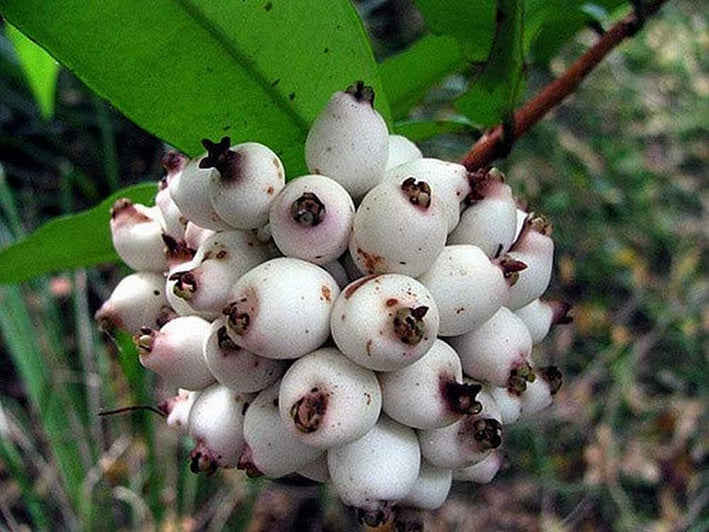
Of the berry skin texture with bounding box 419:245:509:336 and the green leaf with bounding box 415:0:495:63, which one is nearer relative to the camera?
the berry skin texture with bounding box 419:245:509:336

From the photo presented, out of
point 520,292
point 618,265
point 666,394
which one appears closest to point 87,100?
point 618,265

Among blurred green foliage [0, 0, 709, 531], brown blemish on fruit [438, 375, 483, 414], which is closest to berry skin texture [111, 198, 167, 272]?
brown blemish on fruit [438, 375, 483, 414]

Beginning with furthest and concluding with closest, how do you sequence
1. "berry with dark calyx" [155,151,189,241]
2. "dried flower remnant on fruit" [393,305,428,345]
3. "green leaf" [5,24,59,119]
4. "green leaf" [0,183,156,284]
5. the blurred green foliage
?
the blurred green foliage
"green leaf" [5,24,59,119]
"green leaf" [0,183,156,284]
"berry with dark calyx" [155,151,189,241]
"dried flower remnant on fruit" [393,305,428,345]

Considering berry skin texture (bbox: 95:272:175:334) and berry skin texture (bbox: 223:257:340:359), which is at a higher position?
berry skin texture (bbox: 223:257:340:359)

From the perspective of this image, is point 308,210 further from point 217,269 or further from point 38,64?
point 38,64

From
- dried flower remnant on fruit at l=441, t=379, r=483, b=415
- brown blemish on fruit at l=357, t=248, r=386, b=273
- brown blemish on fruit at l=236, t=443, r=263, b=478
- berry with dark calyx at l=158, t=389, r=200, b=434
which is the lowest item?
dried flower remnant on fruit at l=441, t=379, r=483, b=415

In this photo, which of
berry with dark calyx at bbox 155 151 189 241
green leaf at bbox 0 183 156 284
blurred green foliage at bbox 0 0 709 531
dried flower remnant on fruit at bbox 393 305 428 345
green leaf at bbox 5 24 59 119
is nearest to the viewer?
dried flower remnant on fruit at bbox 393 305 428 345

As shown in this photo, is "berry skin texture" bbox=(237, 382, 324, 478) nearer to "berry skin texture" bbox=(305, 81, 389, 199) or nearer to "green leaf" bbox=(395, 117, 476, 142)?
"berry skin texture" bbox=(305, 81, 389, 199)

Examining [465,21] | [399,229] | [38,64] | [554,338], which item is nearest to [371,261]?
[399,229]
